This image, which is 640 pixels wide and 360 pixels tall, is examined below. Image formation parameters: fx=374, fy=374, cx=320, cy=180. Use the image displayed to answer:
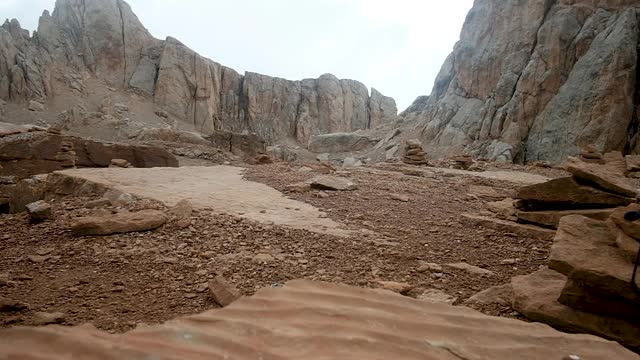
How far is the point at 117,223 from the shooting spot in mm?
3707

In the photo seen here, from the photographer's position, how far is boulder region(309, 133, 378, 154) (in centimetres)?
3034

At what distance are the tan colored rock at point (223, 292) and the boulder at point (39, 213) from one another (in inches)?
109

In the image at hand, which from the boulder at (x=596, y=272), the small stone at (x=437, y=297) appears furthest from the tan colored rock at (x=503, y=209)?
the small stone at (x=437, y=297)

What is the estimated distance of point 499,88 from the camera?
876 inches

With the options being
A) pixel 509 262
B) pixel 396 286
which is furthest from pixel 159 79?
pixel 396 286

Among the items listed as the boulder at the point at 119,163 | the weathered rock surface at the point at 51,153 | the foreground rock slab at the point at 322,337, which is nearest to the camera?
the foreground rock slab at the point at 322,337

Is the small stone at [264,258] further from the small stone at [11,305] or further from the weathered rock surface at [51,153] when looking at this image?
the weathered rock surface at [51,153]

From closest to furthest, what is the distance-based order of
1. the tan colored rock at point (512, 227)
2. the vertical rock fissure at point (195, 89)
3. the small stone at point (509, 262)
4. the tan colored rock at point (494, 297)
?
the tan colored rock at point (494, 297) < the small stone at point (509, 262) < the tan colored rock at point (512, 227) < the vertical rock fissure at point (195, 89)

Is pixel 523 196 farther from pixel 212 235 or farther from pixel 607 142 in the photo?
pixel 607 142

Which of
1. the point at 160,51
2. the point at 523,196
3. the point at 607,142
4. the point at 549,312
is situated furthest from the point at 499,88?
the point at 160,51

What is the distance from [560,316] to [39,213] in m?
4.88

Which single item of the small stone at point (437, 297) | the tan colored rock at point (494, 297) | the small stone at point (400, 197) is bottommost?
the small stone at point (437, 297)

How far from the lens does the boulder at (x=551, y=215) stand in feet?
13.4

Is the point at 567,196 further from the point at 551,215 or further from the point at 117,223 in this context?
the point at 117,223
